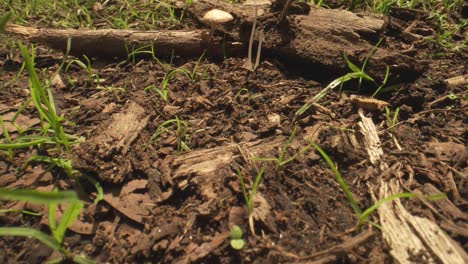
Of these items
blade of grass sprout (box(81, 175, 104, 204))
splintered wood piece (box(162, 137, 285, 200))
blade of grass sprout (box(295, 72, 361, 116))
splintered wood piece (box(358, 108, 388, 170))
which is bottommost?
blade of grass sprout (box(81, 175, 104, 204))

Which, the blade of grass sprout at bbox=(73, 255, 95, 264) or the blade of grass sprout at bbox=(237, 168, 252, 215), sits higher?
the blade of grass sprout at bbox=(237, 168, 252, 215)

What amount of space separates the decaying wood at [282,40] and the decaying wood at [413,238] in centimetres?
97

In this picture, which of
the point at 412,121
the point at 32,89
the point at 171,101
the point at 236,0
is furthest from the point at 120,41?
the point at 412,121

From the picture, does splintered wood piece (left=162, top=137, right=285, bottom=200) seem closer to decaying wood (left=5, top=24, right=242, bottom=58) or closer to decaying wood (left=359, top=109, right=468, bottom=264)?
decaying wood (left=359, top=109, right=468, bottom=264)

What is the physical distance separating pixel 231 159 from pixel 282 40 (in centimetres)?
107

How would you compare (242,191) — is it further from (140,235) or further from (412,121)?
(412,121)

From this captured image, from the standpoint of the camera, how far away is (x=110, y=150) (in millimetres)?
1988

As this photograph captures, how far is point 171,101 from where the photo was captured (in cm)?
246

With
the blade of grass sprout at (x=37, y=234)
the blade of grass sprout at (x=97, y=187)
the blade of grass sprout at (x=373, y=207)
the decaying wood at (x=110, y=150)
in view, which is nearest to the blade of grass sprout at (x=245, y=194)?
the blade of grass sprout at (x=373, y=207)

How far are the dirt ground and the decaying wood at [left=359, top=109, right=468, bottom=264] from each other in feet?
0.12

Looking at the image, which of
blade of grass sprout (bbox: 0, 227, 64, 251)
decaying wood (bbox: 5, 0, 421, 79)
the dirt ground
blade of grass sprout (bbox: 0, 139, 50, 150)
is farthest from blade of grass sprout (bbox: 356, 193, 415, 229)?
blade of grass sprout (bbox: 0, 139, 50, 150)

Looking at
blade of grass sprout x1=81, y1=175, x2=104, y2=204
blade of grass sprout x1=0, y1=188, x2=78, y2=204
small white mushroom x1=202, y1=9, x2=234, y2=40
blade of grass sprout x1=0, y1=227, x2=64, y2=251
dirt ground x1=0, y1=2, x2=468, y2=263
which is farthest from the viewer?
small white mushroom x1=202, y1=9, x2=234, y2=40

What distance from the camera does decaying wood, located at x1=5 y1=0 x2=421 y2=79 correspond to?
7.95ft

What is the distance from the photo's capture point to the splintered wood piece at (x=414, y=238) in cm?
160
